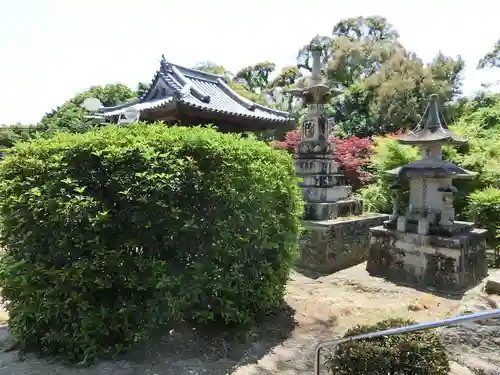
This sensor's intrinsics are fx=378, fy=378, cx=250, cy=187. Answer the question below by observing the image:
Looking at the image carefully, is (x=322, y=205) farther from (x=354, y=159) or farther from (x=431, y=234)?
(x=354, y=159)

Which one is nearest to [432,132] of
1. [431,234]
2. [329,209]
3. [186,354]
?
[431,234]

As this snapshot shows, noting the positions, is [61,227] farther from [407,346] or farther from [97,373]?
[407,346]

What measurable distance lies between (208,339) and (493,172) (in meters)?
8.35

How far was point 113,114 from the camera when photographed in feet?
34.6

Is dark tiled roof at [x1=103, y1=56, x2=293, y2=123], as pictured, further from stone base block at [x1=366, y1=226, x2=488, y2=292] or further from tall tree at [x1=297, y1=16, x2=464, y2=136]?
tall tree at [x1=297, y1=16, x2=464, y2=136]

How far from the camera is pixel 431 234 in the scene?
21.1ft

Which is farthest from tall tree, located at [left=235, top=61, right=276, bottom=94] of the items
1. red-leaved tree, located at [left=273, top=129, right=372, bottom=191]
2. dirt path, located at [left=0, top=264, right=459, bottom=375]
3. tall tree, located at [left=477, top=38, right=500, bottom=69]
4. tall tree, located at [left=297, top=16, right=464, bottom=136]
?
dirt path, located at [left=0, top=264, right=459, bottom=375]

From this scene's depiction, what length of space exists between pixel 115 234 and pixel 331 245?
4.82 meters

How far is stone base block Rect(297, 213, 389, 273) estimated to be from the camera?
7.21 m

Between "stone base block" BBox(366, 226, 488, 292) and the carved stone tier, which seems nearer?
"stone base block" BBox(366, 226, 488, 292)

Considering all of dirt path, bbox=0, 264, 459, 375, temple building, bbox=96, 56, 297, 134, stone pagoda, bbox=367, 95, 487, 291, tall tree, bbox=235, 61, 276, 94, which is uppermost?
tall tree, bbox=235, 61, 276, 94

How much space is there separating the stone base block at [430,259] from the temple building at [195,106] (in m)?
5.09

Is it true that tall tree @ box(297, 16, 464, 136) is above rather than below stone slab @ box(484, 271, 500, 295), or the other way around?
above

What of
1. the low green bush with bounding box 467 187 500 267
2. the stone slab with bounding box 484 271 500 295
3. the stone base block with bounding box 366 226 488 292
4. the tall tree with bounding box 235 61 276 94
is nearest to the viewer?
the stone slab with bounding box 484 271 500 295
